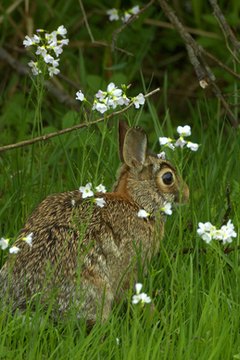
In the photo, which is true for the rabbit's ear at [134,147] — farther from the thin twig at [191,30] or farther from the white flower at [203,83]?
the thin twig at [191,30]

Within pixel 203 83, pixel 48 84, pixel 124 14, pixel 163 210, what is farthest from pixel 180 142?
pixel 48 84

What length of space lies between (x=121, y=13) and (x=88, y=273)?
356 cm

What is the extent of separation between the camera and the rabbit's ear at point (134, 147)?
6.35 metres

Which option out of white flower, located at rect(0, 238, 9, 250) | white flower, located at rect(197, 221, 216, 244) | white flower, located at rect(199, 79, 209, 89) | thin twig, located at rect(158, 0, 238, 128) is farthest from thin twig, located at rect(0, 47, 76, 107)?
white flower, located at rect(0, 238, 9, 250)

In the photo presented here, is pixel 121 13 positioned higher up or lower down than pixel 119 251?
higher up

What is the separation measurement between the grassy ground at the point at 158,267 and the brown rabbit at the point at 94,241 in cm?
11

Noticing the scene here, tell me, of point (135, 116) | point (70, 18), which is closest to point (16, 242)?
point (135, 116)

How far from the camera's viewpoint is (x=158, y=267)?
20.2 ft

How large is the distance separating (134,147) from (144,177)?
0.61 ft

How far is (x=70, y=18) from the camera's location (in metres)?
9.70

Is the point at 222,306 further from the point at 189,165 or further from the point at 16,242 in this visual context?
the point at 189,165

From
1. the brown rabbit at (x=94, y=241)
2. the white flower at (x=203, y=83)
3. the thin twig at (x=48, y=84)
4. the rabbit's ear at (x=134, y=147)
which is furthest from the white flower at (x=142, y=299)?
the thin twig at (x=48, y=84)

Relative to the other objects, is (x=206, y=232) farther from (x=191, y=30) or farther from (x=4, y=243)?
(x=191, y=30)

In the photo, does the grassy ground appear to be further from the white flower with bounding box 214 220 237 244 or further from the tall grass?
the white flower with bounding box 214 220 237 244
